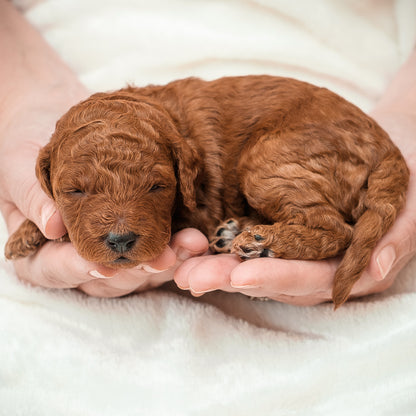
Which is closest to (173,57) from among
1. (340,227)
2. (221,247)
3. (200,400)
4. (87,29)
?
(87,29)

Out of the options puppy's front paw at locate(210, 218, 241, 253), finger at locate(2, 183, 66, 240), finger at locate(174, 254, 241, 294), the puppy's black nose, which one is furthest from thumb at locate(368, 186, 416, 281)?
finger at locate(2, 183, 66, 240)

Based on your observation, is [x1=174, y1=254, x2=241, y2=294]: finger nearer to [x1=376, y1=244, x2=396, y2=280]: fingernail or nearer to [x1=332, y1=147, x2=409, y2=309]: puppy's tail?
[x1=332, y1=147, x2=409, y2=309]: puppy's tail

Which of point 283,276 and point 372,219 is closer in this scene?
point 283,276

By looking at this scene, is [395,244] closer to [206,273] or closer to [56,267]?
[206,273]

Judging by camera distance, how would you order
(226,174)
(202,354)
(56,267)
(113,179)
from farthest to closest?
(226,174) → (202,354) → (56,267) → (113,179)

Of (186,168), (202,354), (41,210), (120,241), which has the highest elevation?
(186,168)

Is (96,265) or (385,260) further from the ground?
(385,260)

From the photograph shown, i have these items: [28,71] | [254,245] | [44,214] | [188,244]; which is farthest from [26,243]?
[28,71]

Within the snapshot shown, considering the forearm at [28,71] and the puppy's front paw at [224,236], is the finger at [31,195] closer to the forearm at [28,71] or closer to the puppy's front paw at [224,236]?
the forearm at [28,71]

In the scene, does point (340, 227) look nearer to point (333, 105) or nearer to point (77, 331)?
point (333, 105)
